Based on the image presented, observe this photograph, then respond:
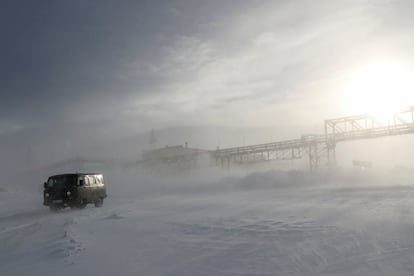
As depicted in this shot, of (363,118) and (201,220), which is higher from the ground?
(363,118)

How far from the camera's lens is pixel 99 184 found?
22078 millimetres

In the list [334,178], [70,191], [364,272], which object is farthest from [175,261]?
[334,178]

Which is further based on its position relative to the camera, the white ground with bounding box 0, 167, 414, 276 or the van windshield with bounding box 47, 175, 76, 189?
the van windshield with bounding box 47, 175, 76, 189

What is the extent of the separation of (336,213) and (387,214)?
62.3 inches

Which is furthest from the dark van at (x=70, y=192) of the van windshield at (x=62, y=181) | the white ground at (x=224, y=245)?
the white ground at (x=224, y=245)

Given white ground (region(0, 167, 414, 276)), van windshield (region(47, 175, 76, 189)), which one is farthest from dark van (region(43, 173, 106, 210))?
white ground (region(0, 167, 414, 276))

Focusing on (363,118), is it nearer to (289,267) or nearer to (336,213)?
(336,213)

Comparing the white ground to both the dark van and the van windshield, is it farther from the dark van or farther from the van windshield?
the van windshield

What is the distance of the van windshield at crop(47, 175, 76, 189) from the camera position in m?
19.8

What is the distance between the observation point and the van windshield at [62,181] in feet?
65.0

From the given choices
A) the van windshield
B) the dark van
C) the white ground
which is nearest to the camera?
the white ground

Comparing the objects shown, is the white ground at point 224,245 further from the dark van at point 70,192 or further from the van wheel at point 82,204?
the van wheel at point 82,204

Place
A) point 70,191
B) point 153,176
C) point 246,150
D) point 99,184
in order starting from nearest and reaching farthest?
point 70,191, point 99,184, point 246,150, point 153,176

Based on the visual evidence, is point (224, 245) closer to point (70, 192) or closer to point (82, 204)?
point (70, 192)
